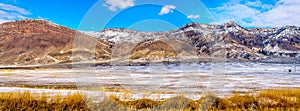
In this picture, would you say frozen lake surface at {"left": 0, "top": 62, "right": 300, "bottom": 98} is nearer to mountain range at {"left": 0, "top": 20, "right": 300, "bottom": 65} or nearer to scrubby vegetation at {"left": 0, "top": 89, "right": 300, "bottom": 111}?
scrubby vegetation at {"left": 0, "top": 89, "right": 300, "bottom": 111}

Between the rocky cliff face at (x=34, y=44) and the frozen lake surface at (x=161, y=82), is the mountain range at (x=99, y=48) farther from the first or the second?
the frozen lake surface at (x=161, y=82)

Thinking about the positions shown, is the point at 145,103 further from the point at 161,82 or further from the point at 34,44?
the point at 34,44

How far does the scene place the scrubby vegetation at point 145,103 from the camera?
12312 mm

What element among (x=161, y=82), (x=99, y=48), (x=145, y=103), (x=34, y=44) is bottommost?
(x=161, y=82)

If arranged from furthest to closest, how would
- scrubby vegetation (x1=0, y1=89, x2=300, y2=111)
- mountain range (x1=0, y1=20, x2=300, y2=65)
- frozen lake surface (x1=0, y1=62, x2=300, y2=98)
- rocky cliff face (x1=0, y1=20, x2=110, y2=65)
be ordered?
rocky cliff face (x1=0, y1=20, x2=110, y2=65) < mountain range (x1=0, y1=20, x2=300, y2=65) < frozen lake surface (x1=0, y1=62, x2=300, y2=98) < scrubby vegetation (x1=0, y1=89, x2=300, y2=111)

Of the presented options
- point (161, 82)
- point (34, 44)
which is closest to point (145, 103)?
point (161, 82)

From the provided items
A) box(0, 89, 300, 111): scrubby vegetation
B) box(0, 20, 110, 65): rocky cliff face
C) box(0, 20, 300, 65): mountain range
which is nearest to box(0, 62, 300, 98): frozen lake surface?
box(0, 89, 300, 111): scrubby vegetation

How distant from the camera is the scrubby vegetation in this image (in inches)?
485

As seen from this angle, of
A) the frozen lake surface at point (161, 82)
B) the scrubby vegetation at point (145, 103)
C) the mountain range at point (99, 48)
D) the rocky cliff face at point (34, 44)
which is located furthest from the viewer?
the rocky cliff face at point (34, 44)

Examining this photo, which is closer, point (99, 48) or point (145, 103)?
point (145, 103)

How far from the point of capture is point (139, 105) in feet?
42.1

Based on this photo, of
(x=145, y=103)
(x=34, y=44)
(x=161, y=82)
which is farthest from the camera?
(x=34, y=44)

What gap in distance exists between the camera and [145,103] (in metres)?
13.0

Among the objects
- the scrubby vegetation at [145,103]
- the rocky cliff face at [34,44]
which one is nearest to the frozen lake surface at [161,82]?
the scrubby vegetation at [145,103]
